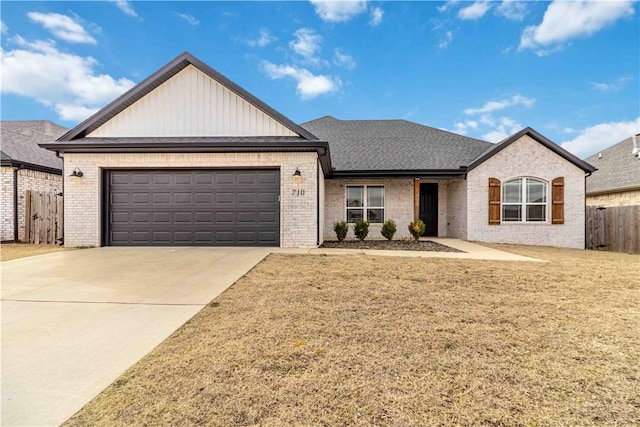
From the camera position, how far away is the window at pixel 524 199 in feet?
40.5

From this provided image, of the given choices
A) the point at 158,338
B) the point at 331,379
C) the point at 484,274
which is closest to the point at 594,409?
the point at 331,379

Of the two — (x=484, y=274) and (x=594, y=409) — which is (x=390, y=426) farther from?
(x=484, y=274)

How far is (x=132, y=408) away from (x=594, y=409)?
2.98 metres

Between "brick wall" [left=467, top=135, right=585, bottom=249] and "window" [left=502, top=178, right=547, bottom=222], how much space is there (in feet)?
0.69

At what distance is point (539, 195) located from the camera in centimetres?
1237

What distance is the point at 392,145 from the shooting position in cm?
1465

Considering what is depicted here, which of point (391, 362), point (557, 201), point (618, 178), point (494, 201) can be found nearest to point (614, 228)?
point (557, 201)

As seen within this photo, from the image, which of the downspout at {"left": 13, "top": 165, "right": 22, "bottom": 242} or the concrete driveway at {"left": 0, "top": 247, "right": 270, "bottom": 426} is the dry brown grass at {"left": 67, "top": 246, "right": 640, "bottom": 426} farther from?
the downspout at {"left": 13, "top": 165, "right": 22, "bottom": 242}

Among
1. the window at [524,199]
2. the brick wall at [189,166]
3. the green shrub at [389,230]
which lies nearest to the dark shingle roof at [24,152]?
the brick wall at [189,166]

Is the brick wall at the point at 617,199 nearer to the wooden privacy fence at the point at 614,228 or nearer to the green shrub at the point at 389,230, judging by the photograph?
the wooden privacy fence at the point at 614,228

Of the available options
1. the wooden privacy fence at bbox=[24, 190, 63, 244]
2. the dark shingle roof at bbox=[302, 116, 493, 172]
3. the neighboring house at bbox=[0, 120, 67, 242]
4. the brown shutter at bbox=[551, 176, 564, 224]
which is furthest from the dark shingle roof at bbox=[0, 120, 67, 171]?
the brown shutter at bbox=[551, 176, 564, 224]

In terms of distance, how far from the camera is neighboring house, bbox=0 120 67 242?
1148cm

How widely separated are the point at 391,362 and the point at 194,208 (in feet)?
28.3

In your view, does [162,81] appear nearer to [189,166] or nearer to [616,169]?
[189,166]
